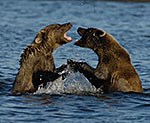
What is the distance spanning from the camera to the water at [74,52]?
1108 centimetres

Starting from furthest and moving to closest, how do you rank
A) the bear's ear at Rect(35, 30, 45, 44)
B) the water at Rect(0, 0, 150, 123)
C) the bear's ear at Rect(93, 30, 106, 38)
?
the bear's ear at Rect(93, 30, 106, 38)
the bear's ear at Rect(35, 30, 45, 44)
the water at Rect(0, 0, 150, 123)

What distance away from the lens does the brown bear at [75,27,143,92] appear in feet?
41.6

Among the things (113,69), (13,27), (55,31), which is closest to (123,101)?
(113,69)

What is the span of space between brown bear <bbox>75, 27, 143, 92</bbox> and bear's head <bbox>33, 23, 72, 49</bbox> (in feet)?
1.96

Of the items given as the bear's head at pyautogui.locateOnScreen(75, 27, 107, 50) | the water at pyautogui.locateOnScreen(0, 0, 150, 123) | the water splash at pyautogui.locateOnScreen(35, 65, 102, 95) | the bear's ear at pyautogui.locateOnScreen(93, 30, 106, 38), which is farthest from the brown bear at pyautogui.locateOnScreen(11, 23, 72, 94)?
the bear's ear at pyautogui.locateOnScreen(93, 30, 106, 38)

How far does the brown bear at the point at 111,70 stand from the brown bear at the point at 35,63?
618 millimetres

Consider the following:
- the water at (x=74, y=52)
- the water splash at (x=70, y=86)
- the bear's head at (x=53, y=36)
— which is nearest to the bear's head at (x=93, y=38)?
the bear's head at (x=53, y=36)

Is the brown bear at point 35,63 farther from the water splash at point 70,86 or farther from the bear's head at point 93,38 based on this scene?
the bear's head at point 93,38

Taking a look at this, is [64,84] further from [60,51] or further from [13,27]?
[13,27]

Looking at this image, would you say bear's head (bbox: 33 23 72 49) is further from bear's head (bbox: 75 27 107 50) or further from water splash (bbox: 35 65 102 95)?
water splash (bbox: 35 65 102 95)

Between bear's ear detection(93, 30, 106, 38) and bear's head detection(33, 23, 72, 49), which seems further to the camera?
bear's ear detection(93, 30, 106, 38)

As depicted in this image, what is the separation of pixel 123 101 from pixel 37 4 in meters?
21.2

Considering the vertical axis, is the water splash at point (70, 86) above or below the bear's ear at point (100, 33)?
below

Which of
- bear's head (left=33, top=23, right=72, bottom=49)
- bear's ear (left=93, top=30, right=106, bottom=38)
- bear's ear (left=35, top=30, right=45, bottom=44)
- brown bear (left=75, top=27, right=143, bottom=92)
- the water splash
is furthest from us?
bear's ear (left=93, top=30, right=106, bottom=38)
